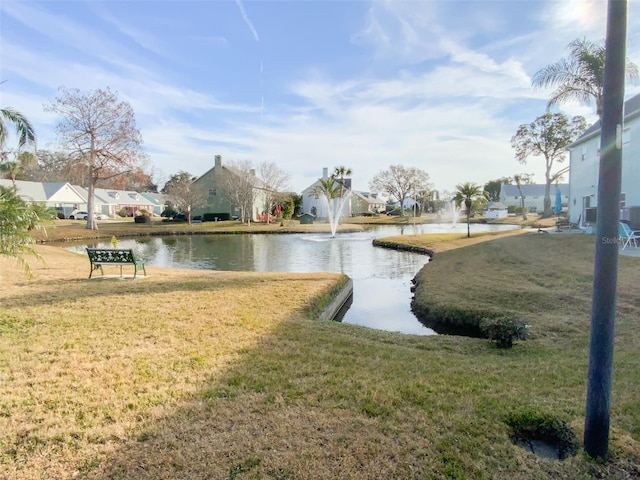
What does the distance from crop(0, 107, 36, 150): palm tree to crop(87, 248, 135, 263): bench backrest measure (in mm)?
6558

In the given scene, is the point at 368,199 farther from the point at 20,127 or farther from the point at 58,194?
the point at 20,127

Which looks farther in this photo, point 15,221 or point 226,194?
point 226,194

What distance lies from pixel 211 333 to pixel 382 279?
947 centimetres

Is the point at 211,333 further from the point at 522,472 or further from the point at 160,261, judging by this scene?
the point at 160,261

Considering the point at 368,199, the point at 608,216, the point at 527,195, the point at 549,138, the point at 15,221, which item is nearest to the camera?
the point at 608,216

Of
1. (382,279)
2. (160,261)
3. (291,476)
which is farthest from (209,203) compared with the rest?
(291,476)

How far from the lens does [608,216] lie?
2.39 m

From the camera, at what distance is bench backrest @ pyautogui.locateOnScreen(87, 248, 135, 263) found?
1004 centimetres

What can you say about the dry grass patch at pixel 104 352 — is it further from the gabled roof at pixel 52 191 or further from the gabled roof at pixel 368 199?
the gabled roof at pixel 368 199

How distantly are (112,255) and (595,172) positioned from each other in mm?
23561

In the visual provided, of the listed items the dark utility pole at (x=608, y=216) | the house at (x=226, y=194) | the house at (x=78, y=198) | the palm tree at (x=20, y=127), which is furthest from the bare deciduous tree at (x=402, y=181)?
the dark utility pole at (x=608, y=216)

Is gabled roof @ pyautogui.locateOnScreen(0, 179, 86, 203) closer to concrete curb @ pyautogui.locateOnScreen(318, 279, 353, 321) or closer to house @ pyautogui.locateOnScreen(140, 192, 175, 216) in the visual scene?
house @ pyautogui.locateOnScreen(140, 192, 175, 216)

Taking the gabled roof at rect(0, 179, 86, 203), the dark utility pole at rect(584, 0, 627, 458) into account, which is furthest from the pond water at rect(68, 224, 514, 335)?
the gabled roof at rect(0, 179, 86, 203)

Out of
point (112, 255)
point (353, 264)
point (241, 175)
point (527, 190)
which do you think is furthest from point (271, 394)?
point (527, 190)
